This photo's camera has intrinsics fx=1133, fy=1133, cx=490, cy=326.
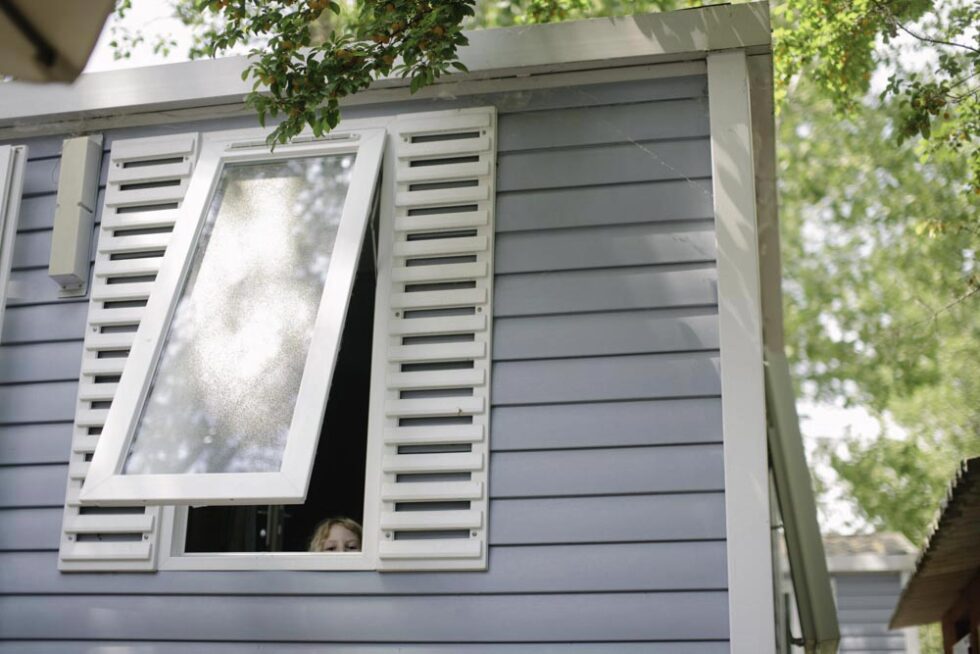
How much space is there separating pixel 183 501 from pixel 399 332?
3.32 ft

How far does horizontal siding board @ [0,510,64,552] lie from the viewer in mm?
4270

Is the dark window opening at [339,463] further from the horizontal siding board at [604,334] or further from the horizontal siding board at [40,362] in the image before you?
the horizontal siding board at [604,334]

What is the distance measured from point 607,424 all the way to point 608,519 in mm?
327

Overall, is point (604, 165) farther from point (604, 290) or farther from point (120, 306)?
point (120, 306)

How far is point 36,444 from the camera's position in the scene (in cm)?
441

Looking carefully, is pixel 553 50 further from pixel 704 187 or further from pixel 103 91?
pixel 103 91

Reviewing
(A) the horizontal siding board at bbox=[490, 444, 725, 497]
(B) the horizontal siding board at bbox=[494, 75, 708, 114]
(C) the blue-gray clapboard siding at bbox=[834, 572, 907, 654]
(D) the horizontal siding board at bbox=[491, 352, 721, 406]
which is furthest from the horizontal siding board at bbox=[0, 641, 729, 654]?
(C) the blue-gray clapboard siding at bbox=[834, 572, 907, 654]

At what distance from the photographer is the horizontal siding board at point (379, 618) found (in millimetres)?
3713

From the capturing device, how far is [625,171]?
13.7 feet

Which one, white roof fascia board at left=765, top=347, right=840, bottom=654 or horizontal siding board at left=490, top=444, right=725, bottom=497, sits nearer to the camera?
horizontal siding board at left=490, top=444, right=725, bottom=497

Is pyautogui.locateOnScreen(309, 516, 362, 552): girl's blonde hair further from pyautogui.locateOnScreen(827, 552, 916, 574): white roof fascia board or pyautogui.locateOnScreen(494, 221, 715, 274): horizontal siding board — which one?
pyautogui.locateOnScreen(827, 552, 916, 574): white roof fascia board

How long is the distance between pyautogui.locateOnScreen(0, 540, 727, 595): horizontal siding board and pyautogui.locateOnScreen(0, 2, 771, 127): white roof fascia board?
1791 mm

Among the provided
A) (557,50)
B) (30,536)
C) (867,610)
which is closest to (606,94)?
(557,50)

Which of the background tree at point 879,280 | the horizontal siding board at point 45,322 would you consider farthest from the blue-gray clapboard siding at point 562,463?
the background tree at point 879,280
